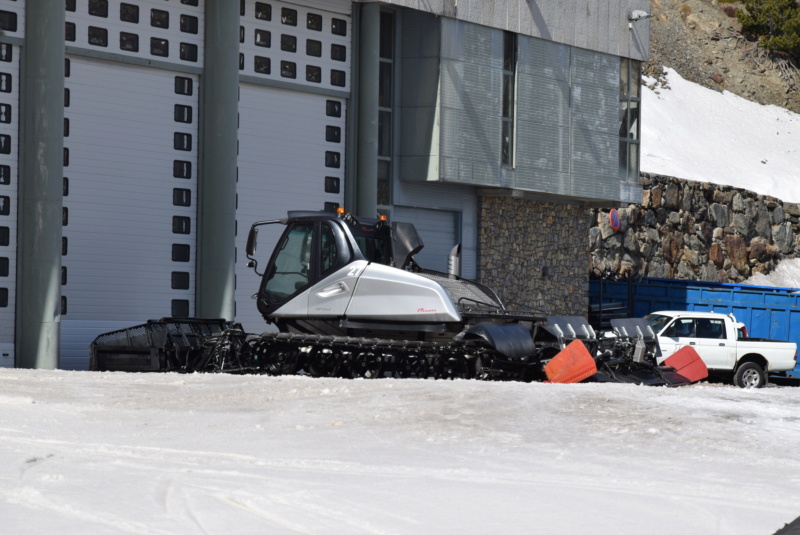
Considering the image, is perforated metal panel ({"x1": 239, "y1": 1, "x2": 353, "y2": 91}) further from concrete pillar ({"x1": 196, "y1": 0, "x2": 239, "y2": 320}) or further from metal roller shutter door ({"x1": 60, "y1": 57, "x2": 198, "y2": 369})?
metal roller shutter door ({"x1": 60, "y1": 57, "x2": 198, "y2": 369})

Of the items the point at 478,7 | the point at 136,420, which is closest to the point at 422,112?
the point at 478,7

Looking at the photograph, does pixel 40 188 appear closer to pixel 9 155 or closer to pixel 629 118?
pixel 9 155

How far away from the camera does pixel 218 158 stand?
2362 cm

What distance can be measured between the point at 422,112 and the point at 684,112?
46.5 meters

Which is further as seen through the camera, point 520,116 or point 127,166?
point 520,116

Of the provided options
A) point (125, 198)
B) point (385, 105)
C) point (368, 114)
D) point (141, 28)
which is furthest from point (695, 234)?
point (125, 198)

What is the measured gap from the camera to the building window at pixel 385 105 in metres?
27.2

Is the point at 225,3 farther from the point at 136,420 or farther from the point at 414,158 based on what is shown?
the point at 136,420

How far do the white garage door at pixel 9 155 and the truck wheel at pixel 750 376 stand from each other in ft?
45.6

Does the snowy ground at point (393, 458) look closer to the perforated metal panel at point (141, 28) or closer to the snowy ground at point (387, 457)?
the snowy ground at point (387, 457)

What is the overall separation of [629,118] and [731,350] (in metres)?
8.45

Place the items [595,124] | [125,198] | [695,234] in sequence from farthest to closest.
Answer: [695,234] < [595,124] < [125,198]

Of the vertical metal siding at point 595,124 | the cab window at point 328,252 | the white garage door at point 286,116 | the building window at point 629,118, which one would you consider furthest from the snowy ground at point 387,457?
the building window at point 629,118

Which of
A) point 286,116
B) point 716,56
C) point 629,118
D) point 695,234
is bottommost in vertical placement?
point 695,234
